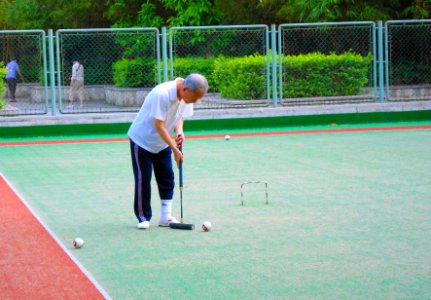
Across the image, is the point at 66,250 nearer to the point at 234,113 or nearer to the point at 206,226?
the point at 206,226

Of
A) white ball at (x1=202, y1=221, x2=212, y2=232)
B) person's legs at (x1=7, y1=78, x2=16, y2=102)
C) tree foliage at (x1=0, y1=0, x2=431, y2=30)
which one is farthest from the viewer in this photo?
tree foliage at (x1=0, y1=0, x2=431, y2=30)

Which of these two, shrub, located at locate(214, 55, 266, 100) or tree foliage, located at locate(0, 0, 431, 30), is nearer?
shrub, located at locate(214, 55, 266, 100)

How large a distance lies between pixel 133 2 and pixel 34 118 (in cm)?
1277

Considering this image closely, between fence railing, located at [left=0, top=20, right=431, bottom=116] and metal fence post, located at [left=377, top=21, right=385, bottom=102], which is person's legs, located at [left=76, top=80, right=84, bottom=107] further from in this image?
metal fence post, located at [left=377, top=21, right=385, bottom=102]

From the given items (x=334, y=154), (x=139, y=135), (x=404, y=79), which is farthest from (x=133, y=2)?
(x=139, y=135)

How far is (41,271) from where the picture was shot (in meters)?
7.39

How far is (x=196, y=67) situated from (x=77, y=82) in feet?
9.36

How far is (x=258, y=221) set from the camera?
9383 mm

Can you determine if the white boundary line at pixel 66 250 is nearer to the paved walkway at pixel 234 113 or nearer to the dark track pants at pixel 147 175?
the dark track pants at pixel 147 175

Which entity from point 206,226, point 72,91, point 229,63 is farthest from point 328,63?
point 206,226

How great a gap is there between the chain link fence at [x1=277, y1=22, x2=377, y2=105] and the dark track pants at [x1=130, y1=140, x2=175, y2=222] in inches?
458

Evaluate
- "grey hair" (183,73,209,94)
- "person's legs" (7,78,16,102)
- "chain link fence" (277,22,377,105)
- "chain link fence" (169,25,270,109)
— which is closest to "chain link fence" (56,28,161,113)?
"chain link fence" (169,25,270,109)

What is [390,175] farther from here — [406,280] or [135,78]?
[135,78]

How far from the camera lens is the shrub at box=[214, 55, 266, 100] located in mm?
20750
